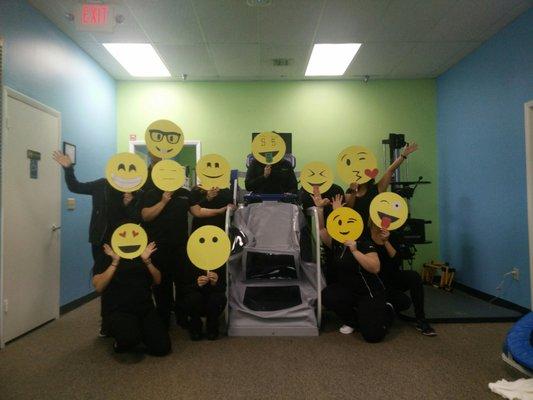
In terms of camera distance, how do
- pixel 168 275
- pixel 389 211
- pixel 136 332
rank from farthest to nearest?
pixel 168 275 < pixel 389 211 < pixel 136 332

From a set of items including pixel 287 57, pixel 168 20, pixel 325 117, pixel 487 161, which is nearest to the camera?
pixel 168 20

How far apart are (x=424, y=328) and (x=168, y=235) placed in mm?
2152

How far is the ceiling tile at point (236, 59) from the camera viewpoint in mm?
3832

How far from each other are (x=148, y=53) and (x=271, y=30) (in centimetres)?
156

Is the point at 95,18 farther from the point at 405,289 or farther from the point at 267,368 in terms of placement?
the point at 405,289

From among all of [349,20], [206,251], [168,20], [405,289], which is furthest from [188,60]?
[405,289]

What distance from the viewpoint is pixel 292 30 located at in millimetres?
3477

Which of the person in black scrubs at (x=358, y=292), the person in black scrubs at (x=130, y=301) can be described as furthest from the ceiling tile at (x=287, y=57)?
the person in black scrubs at (x=130, y=301)

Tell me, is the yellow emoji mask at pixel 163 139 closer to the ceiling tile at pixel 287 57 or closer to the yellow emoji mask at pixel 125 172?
the yellow emoji mask at pixel 125 172

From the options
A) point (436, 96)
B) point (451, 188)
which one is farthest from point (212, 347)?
point (436, 96)

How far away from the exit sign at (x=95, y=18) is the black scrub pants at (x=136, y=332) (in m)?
2.17

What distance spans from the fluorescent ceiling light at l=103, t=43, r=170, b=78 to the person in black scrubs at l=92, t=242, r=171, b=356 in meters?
2.61

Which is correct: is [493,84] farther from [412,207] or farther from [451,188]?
[412,207]

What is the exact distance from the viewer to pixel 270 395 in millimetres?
1773
